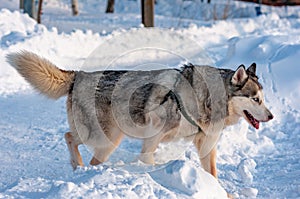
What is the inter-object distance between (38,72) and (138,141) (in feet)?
6.26

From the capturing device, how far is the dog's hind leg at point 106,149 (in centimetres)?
518

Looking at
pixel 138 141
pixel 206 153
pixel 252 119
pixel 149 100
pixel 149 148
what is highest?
pixel 149 100

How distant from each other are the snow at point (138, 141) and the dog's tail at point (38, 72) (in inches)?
26.5

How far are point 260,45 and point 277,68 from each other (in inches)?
48.0

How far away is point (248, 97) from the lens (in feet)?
16.3

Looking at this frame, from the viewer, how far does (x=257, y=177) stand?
18.3 feet

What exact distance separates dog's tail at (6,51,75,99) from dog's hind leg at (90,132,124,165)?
2.30 ft

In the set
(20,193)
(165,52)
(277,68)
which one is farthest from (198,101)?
(165,52)

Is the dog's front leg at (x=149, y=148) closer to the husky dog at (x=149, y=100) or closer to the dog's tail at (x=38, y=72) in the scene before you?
the husky dog at (x=149, y=100)

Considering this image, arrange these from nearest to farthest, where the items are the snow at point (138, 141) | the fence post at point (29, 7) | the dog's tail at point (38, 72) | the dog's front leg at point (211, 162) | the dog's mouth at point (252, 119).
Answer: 1. the snow at point (138, 141)
2. the dog's tail at point (38, 72)
3. the dog's mouth at point (252, 119)
4. the dog's front leg at point (211, 162)
5. the fence post at point (29, 7)

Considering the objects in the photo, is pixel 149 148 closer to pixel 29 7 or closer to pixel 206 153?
pixel 206 153

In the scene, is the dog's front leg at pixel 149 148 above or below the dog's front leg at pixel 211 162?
above

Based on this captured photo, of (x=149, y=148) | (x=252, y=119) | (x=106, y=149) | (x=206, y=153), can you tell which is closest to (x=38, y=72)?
(x=106, y=149)

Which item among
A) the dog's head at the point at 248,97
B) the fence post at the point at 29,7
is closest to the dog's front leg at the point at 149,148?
the dog's head at the point at 248,97
